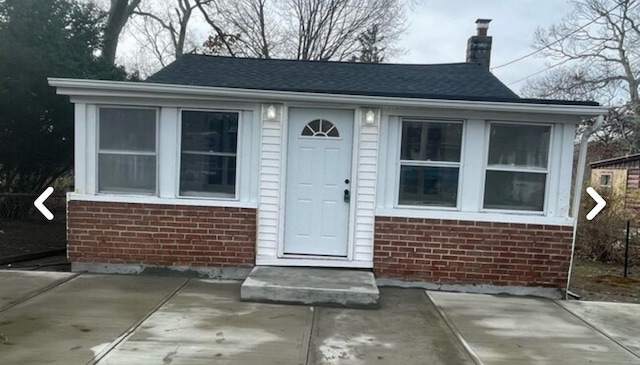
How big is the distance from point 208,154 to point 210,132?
0.29 m

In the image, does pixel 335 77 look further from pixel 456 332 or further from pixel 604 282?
pixel 604 282

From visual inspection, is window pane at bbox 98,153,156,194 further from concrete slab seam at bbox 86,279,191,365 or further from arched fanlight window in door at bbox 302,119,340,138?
arched fanlight window in door at bbox 302,119,340,138

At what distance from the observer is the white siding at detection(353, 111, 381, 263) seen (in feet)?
19.8

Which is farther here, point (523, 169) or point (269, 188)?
point (269, 188)

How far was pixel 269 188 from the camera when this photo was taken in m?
6.12

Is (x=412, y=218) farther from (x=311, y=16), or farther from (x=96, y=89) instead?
(x=311, y=16)

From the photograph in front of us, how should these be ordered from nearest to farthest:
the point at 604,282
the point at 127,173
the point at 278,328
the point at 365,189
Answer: the point at 278,328
the point at 365,189
the point at 127,173
the point at 604,282

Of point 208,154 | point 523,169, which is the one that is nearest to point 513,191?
point 523,169

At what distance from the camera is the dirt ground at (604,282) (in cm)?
674

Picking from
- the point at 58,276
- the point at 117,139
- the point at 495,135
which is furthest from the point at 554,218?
the point at 58,276

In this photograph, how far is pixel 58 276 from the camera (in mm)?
5906

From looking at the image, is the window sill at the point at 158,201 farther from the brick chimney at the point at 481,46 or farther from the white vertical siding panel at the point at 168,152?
the brick chimney at the point at 481,46

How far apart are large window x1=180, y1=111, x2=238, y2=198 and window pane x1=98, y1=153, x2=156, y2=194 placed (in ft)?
1.40

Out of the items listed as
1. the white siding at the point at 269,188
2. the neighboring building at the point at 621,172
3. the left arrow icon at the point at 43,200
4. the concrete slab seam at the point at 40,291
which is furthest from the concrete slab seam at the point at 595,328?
the neighboring building at the point at 621,172
